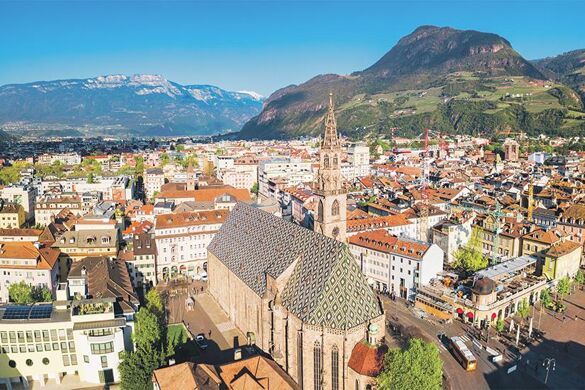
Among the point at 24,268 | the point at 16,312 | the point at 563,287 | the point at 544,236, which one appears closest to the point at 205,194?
the point at 24,268

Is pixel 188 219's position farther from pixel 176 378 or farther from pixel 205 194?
pixel 176 378

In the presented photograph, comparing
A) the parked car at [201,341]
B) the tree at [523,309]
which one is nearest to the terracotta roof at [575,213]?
the tree at [523,309]

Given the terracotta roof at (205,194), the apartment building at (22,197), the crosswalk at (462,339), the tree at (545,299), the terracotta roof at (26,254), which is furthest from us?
the terracotta roof at (205,194)

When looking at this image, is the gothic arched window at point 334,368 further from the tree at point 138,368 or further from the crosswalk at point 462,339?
the crosswalk at point 462,339

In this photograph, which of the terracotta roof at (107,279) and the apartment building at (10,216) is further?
the apartment building at (10,216)

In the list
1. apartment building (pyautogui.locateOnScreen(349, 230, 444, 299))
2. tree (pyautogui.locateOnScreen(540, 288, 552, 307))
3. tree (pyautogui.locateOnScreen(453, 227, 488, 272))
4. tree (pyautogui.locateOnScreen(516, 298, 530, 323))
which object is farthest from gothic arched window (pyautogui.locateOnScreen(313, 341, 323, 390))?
tree (pyautogui.locateOnScreen(540, 288, 552, 307))
